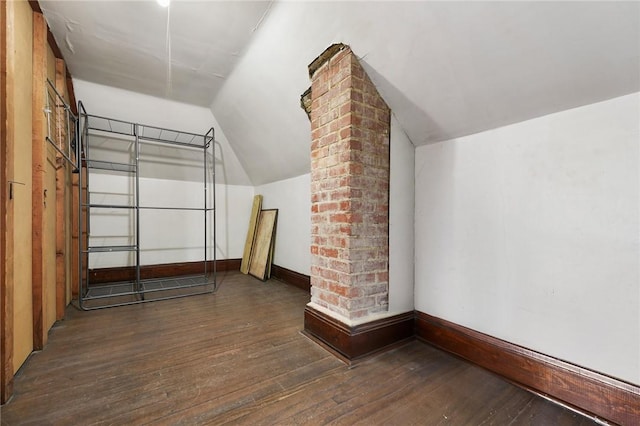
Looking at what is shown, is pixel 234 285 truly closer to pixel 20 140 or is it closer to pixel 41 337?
pixel 41 337

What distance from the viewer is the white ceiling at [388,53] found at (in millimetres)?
1141

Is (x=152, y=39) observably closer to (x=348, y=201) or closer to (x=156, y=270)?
(x=348, y=201)

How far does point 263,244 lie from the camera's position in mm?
3928

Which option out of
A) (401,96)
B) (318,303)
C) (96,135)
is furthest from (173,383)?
(96,135)

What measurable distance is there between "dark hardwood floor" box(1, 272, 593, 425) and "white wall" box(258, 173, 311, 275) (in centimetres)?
126

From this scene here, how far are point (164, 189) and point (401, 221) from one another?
11.1 ft

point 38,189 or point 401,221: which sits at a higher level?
point 38,189

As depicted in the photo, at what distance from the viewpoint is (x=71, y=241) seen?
8.69 feet

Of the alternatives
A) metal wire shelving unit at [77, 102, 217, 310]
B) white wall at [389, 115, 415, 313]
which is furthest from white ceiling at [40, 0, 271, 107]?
white wall at [389, 115, 415, 313]

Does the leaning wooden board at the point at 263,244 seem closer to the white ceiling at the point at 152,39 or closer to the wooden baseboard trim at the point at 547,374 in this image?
the white ceiling at the point at 152,39

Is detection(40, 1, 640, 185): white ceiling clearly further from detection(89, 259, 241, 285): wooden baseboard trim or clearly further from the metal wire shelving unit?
detection(89, 259, 241, 285): wooden baseboard trim

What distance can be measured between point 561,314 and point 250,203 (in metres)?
4.04

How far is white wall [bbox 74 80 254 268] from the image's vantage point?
3096 mm

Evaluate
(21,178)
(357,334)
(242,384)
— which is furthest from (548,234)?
(21,178)
